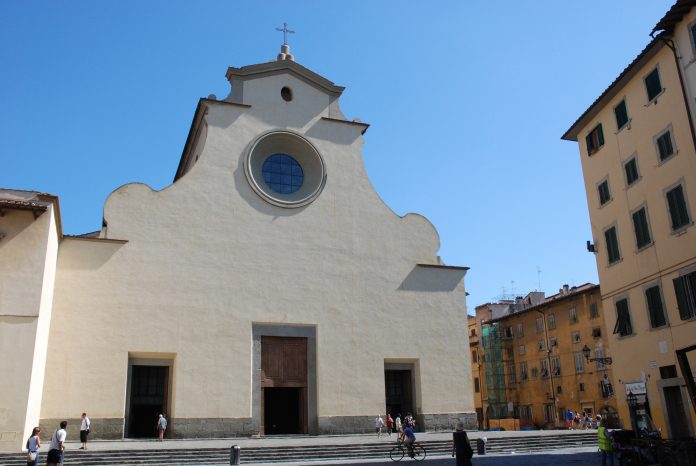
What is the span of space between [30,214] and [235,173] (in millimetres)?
8153

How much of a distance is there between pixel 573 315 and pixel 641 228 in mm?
22019

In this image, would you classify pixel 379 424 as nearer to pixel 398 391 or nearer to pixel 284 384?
pixel 398 391

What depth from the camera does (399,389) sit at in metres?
25.1

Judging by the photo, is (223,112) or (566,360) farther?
(566,360)

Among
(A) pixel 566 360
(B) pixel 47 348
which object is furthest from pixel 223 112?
(A) pixel 566 360

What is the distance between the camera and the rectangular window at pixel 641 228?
18.8 metres

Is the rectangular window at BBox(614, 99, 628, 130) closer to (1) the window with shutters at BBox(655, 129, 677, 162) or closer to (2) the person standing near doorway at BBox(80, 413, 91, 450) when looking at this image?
(1) the window with shutters at BBox(655, 129, 677, 162)

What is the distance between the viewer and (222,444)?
61.8 ft

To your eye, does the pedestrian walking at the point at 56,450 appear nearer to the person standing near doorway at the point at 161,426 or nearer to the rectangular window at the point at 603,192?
the person standing near doorway at the point at 161,426

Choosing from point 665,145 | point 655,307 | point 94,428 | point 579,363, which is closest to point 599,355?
point 579,363

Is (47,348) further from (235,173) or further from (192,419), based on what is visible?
(235,173)

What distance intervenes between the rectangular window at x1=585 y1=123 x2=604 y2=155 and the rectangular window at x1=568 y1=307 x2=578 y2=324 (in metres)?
19.7

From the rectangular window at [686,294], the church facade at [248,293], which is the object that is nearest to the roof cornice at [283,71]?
the church facade at [248,293]

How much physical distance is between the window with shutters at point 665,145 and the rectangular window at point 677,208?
1.04 m
